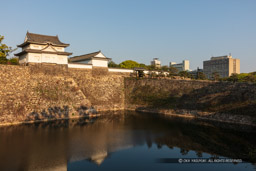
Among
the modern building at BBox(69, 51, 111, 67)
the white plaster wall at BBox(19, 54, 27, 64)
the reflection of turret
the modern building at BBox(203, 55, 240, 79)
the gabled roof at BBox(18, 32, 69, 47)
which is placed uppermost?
the modern building at BBox(203, 55, 240, 79)

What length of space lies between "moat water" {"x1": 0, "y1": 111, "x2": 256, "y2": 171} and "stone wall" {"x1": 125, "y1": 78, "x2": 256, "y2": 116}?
3.68 meters

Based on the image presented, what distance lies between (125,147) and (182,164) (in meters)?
4.45

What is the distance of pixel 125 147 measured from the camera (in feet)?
46.9

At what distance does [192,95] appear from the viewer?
91.3 feet

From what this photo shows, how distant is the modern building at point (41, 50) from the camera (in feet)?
86.1

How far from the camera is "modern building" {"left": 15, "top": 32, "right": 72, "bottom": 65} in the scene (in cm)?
2626

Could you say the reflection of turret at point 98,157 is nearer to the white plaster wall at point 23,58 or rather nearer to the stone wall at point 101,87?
the stone wall at point 101,87

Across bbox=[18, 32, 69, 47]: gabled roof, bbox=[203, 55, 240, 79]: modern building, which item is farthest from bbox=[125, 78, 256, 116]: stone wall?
bbox=[203, 55, 240, 79]: modern building

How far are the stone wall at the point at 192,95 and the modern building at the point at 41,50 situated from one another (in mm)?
13265

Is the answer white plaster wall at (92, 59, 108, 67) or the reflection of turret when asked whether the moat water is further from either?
white plaster wall at (92, 59, 108, 67)

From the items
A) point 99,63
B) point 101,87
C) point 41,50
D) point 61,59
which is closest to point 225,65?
point 99,63

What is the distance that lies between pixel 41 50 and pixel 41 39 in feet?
9.49

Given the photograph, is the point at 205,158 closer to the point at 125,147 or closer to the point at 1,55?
the point at 125,147

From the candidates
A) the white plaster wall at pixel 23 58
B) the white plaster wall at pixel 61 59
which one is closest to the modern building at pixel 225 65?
the white plaster wall at pixel 61 59
